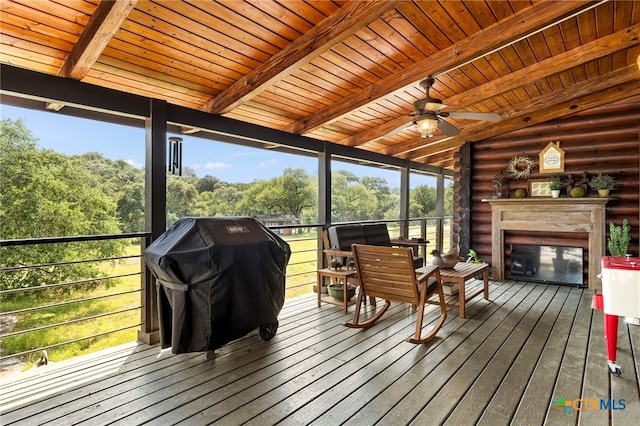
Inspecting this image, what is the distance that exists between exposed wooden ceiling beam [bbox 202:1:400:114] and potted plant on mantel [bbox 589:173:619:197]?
4.74 m

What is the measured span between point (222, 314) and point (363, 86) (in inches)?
110

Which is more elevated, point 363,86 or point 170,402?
point 363,86

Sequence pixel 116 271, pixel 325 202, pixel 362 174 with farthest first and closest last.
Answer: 1. pixel 362 174
2. pixel 116 271
3. pixel 325 202

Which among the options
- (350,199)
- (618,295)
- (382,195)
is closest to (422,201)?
(382,195)

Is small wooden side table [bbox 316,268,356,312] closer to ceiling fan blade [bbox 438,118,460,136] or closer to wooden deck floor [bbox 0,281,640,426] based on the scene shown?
wooden deck floor [bbox 0,281,640,426]

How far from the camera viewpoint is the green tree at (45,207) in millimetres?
7281

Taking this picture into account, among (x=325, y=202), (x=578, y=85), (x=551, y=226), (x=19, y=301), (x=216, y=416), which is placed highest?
(x=578, y=85)

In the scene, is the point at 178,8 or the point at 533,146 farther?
the point at 533,146

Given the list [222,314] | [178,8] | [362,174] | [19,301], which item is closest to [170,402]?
[222,314]

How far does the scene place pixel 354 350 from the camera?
3004 millimetres

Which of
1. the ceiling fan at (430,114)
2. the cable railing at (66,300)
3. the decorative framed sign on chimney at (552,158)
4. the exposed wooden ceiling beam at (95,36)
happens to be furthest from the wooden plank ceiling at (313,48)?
the cable railing at (66,300)

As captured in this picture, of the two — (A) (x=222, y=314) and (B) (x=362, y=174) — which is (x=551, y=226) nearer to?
(A) (x=222, y=314)

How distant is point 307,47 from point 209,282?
195cm

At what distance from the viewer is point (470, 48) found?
10.4 ft
